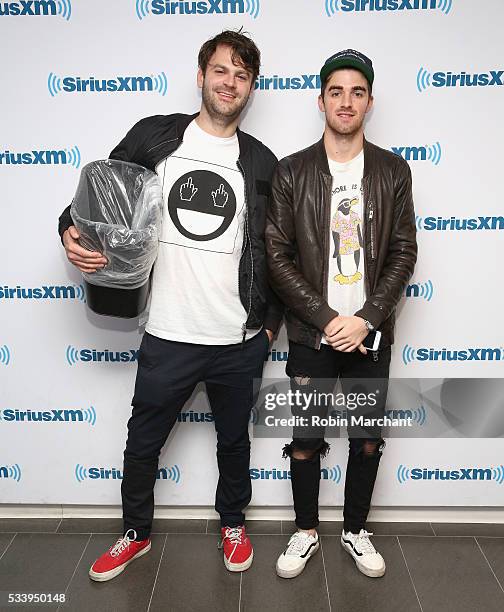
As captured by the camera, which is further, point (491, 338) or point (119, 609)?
point (491, 338)

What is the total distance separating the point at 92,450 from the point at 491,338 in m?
1.72

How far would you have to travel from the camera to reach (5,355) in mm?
2438

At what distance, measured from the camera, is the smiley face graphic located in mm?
1992

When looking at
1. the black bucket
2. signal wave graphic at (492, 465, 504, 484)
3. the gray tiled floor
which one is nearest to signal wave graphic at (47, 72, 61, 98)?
the black bucket

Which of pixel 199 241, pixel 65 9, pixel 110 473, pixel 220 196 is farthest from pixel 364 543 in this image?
pixel 65 9

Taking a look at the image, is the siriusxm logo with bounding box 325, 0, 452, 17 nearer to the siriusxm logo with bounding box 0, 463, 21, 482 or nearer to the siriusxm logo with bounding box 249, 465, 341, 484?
the siriusxm logo with bounding box 249, 465, 341, 484

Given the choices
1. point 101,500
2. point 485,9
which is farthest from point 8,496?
point 485,9

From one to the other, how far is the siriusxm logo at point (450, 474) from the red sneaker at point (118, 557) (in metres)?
1.10

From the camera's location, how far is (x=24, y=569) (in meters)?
2.26

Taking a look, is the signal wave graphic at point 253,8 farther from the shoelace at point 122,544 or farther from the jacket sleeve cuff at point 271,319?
the shoelace at point 122,544

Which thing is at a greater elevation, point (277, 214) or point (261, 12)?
point (261, 12)

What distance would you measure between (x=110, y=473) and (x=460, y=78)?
6.91 ft

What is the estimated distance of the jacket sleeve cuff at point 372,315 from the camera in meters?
1.99

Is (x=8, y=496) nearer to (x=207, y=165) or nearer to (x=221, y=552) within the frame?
(x=221, y=552)
